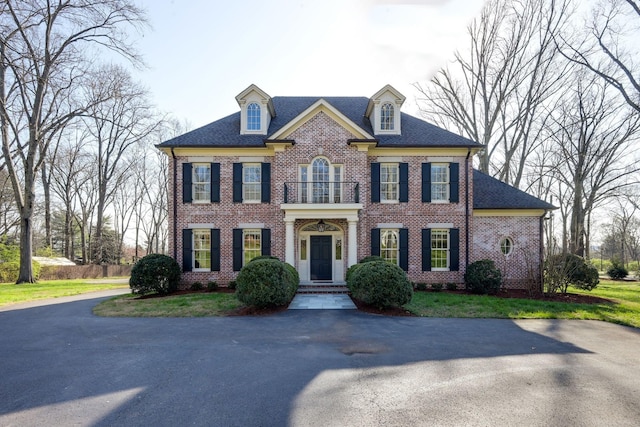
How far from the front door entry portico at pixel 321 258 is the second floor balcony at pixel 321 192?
180 centimetres

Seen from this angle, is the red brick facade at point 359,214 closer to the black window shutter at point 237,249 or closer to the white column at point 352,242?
the black window shutter at point 237,249

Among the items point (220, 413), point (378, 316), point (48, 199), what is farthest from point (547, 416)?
point (48, 199)

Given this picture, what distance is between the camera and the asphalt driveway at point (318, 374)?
3961 millimetres

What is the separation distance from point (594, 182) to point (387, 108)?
825 inches

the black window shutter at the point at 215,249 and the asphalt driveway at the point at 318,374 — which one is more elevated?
the black window shutter at the point at 215,249

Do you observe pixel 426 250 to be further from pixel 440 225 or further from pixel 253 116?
pixel 253 116

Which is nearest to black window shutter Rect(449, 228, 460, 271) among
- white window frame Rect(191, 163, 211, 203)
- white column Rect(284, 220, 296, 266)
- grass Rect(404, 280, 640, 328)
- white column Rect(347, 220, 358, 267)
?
grass Rect(404, 280, 640, 328)

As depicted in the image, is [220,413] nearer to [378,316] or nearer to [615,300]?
[378,316]

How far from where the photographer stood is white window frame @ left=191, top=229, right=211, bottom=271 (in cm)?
1462

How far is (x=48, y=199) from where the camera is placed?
101 ft

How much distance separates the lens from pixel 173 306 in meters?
10.7

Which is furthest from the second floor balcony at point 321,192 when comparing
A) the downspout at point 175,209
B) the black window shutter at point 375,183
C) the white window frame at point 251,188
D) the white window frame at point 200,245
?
the downspout at point 175,209

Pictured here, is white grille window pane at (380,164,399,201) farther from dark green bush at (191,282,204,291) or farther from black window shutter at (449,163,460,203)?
dark green bush at (191,282,204,291)

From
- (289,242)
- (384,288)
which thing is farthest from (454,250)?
(289,242)
